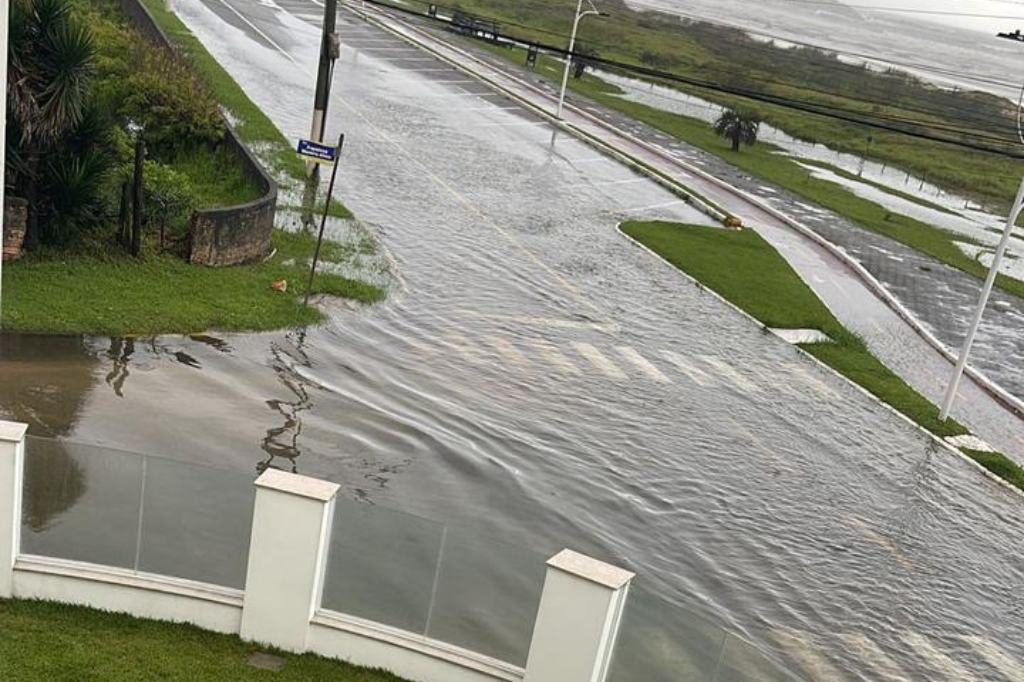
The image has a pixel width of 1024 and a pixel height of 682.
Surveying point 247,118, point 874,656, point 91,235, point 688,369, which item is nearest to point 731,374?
point 688,369

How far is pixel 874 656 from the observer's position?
1243cm

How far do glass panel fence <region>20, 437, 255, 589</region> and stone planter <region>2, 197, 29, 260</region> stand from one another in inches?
356

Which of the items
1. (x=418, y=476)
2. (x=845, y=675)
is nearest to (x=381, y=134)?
(x=418, y=476)

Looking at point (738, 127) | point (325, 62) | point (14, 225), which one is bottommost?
point (14, 225)

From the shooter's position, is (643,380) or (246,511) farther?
(643,380)

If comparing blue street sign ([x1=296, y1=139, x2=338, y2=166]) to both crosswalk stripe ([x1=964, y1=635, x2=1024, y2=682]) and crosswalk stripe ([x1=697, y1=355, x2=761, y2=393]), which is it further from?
crosswalk stripe ([x1=964, y1=635, x2=1024, y2=682])

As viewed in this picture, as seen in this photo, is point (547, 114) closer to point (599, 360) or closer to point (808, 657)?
point (599, 360)

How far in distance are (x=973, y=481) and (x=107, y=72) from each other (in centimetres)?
2228

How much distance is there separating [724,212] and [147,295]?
2236 cm

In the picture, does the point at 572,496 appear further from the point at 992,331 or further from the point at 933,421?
the point at 992,331

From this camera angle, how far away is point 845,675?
1195 cm

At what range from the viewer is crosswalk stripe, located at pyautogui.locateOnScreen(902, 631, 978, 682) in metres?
12.5

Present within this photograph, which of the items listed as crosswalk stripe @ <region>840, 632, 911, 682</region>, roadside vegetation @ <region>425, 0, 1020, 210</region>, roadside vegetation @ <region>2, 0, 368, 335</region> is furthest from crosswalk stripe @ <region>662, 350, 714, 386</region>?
roadside vegetation @ <region>425, 0, 1020, 210</region>

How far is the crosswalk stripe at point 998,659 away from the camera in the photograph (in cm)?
1280
